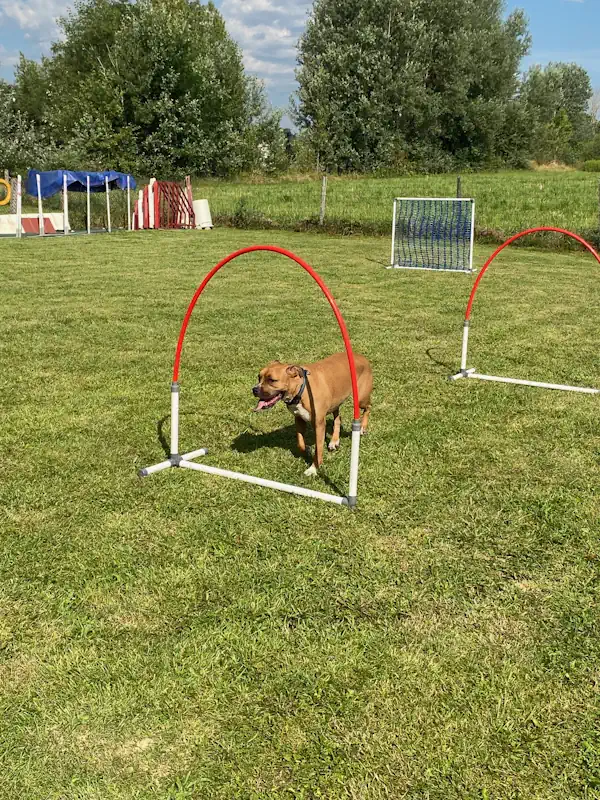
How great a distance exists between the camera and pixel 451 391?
6730 mm

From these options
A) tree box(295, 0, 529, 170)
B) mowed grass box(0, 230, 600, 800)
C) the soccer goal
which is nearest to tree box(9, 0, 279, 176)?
tree box(295, 0, 529, 170)

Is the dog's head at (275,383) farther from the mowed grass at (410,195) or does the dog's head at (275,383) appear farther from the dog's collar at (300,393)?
the mowed grass at (410,195)

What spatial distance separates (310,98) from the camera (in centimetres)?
4656

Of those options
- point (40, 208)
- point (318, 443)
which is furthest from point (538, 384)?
point (40, 208)

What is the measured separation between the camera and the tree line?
42.2m

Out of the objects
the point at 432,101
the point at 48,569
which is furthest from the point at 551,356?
the point at 432,101

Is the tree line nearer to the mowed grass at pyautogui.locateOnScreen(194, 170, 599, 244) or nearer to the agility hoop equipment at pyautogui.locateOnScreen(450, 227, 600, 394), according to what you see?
the mowed grass at pyautogui.locateOnScreen(194, 170, 599, 244)

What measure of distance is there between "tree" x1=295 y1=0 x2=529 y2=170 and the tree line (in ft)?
0.31

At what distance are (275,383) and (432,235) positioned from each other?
19.0 meters

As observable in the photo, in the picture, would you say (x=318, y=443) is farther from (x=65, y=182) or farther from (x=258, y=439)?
(x=65, y=182)

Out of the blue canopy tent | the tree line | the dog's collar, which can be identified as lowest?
the dog's collar


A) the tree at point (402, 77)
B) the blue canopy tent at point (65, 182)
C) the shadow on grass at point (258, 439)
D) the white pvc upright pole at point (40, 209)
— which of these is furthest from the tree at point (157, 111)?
the shadow on grass at point (258, 439)

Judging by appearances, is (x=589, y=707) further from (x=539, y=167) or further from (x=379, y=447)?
(x=539, y=167)

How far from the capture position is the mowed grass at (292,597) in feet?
7.62
